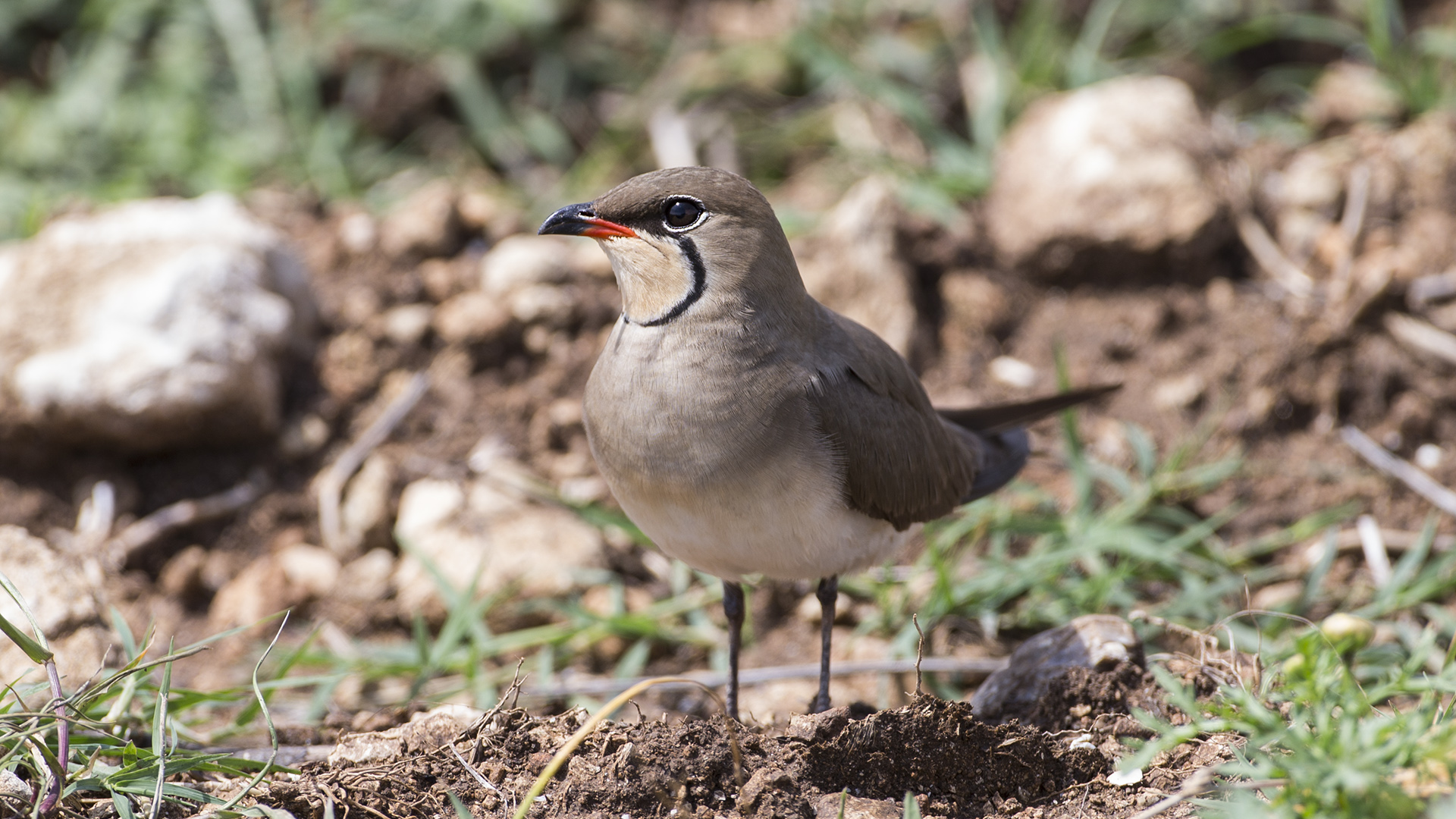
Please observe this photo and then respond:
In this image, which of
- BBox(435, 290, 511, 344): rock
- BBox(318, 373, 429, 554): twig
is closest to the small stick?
BBox(435, 290, 511, 344): rock

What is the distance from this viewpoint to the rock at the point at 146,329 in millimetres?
4902

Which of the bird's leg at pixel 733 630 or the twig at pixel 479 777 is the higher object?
the twig at pixel 479 777

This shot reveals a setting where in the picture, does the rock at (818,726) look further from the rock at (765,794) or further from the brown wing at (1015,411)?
the brown wing at (1015,411)

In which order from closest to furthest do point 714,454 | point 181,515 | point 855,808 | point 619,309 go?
1. point 855,808
2. point 714,454
3. point 181,515
4. point 619,309

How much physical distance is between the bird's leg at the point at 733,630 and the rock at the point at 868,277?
179 centimetres

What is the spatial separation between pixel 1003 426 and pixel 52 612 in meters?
3.20

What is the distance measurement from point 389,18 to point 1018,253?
12.2 ft

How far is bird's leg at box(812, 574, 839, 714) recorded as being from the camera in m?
3.80

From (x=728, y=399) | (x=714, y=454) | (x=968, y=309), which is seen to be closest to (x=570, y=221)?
(x=728, y=399)

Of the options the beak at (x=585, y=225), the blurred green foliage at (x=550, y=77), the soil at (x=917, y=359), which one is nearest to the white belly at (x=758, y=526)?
the soil at (x=917, y=359)

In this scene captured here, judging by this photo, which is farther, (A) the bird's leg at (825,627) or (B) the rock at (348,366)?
(B) the rock at (348,366)

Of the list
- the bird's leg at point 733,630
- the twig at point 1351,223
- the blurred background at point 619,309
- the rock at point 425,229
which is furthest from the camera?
the rock at point 425,229

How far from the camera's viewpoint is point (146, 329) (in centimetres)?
496

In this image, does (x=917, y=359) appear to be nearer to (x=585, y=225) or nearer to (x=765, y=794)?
(x=585, y=225)
